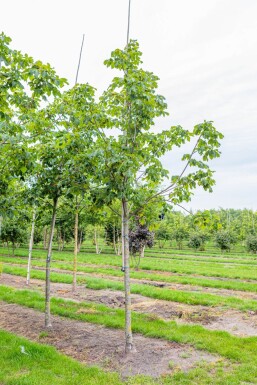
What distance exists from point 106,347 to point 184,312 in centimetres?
350

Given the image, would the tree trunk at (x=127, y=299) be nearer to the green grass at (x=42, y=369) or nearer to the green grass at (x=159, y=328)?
the green grass at (x=42, y=369)

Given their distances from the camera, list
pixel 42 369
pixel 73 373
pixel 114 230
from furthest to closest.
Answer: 1. pixel 114 230
2. pixel 42 369
3. pixel 73 373

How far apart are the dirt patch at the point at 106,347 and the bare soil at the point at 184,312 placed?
78.5 inches

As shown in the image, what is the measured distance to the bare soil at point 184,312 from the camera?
29.7 ft

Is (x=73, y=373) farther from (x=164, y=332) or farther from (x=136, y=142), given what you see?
(x=136, y=142)

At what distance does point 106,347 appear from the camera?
7.34 m

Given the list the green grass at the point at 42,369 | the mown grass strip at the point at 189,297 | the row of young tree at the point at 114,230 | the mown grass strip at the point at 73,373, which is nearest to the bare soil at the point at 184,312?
the mown grass strip at the point at 189,297

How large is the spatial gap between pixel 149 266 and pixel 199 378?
61.8 feet

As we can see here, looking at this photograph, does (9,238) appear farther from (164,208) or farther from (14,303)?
(164,208)

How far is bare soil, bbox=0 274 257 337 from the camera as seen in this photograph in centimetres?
906

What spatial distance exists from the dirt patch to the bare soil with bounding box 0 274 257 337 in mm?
1993

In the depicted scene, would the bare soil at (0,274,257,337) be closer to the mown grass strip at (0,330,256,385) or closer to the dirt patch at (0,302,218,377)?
the dirt patch at (0,302,218,377)

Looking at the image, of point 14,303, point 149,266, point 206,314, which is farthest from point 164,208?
point 149,266

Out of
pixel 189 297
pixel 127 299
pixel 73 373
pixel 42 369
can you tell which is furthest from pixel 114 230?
pixel 73 373
